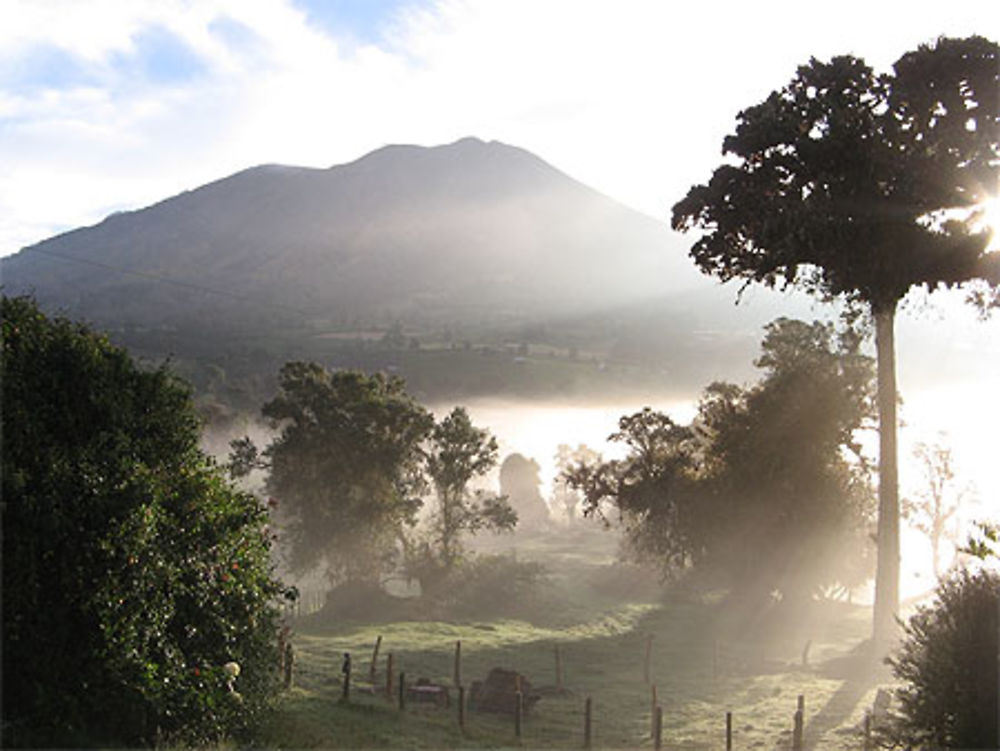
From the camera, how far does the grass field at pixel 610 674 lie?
77.9 ft

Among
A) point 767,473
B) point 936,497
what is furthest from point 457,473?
point 936,497

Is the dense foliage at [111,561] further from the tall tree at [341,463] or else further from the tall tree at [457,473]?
the tall tree at [457,473]

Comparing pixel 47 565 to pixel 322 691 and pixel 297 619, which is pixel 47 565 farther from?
pixel 297 619

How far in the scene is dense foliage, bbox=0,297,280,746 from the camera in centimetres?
1405

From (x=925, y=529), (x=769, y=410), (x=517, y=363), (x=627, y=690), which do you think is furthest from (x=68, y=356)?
(x=517, y=363)

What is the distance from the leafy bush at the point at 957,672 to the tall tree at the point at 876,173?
1666 centimetres

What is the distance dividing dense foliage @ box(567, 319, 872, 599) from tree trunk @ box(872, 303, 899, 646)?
10717 mm

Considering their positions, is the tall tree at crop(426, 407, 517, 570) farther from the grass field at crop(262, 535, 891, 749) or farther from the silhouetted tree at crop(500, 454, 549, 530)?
the silhouetted tree at crop(500, 454, 549, 530)

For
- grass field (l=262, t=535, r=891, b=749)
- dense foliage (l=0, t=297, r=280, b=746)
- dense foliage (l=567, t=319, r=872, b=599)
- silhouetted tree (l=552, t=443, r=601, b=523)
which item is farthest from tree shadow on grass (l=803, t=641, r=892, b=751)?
silhouetted tree (l=552, t=443, r=601, b=523)

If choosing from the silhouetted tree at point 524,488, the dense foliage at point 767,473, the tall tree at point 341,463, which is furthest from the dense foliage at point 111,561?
the silhouetted tree at point 524,488

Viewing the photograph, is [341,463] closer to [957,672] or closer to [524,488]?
[957,672]

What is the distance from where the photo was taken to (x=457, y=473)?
5866 centimetres

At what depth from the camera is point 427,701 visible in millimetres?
28172

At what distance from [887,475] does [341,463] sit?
1369 inches
